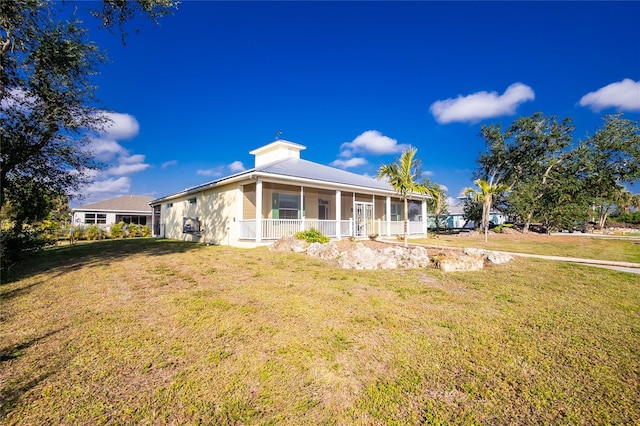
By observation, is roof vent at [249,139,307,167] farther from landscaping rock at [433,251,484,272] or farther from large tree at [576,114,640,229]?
large tree at [576,114,640,229]

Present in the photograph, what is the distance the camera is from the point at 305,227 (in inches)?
530

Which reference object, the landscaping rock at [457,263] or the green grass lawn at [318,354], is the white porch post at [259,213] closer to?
the green grass lawn at [318,354]

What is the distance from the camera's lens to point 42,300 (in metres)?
4.60

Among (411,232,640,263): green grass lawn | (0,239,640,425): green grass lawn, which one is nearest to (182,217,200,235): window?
(0,239,640,425): green grass lawn

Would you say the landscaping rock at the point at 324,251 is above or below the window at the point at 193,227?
below

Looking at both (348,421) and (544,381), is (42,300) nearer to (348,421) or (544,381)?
(348,421)

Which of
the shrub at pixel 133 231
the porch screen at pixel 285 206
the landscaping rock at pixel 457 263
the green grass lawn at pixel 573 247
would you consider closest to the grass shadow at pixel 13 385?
the landscaping rock at pixel 457 263

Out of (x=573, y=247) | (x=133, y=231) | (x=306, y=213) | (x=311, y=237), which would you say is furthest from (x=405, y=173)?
(x=133, y=231)

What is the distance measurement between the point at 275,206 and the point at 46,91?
9108mm

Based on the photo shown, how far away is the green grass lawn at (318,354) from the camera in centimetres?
204

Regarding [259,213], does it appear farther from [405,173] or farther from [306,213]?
[405,173]

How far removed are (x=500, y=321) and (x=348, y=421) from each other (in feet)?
9.51

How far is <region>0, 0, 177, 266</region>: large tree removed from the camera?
24.9ft

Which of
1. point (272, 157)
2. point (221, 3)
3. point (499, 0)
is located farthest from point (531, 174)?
point (221, 3)
